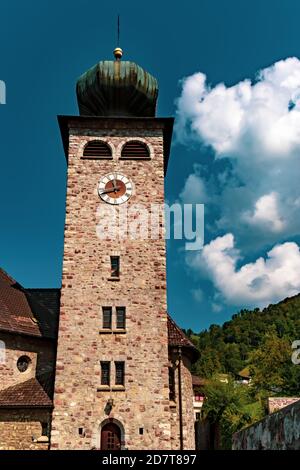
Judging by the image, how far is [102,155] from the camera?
2552cm

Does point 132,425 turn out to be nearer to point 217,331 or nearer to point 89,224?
point 89,224

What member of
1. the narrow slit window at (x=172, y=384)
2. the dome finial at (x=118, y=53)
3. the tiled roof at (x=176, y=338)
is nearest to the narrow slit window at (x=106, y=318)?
the tiled roof at (x=176, y=338)

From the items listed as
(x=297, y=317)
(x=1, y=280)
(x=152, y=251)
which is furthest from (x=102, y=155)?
(x=297, y=317)

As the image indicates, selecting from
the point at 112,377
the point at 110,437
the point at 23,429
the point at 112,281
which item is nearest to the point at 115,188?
the point at 112,281

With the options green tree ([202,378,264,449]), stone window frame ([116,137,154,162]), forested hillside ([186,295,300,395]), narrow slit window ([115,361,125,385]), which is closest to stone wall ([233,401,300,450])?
narrow slit window ([115,361,125,385])

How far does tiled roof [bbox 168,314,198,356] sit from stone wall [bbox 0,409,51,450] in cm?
682

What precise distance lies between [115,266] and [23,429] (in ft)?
26.0

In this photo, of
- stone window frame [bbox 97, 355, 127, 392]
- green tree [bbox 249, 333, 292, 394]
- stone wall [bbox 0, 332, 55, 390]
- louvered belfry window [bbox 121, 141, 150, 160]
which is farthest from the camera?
green tree [bbox 249, 333, 292, 394]

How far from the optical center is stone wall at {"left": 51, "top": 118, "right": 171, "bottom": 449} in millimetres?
20438

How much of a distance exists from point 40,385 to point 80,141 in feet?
39.7

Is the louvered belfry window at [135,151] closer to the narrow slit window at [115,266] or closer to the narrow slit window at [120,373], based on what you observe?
the narrow slit window at [115,266]

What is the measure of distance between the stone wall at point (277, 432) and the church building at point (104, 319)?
1475cm

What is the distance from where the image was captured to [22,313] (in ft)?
78.9

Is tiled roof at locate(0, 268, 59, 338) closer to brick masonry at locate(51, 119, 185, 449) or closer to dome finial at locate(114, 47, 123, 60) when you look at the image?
brick masonry at locate(51, 119, 185, 449)
